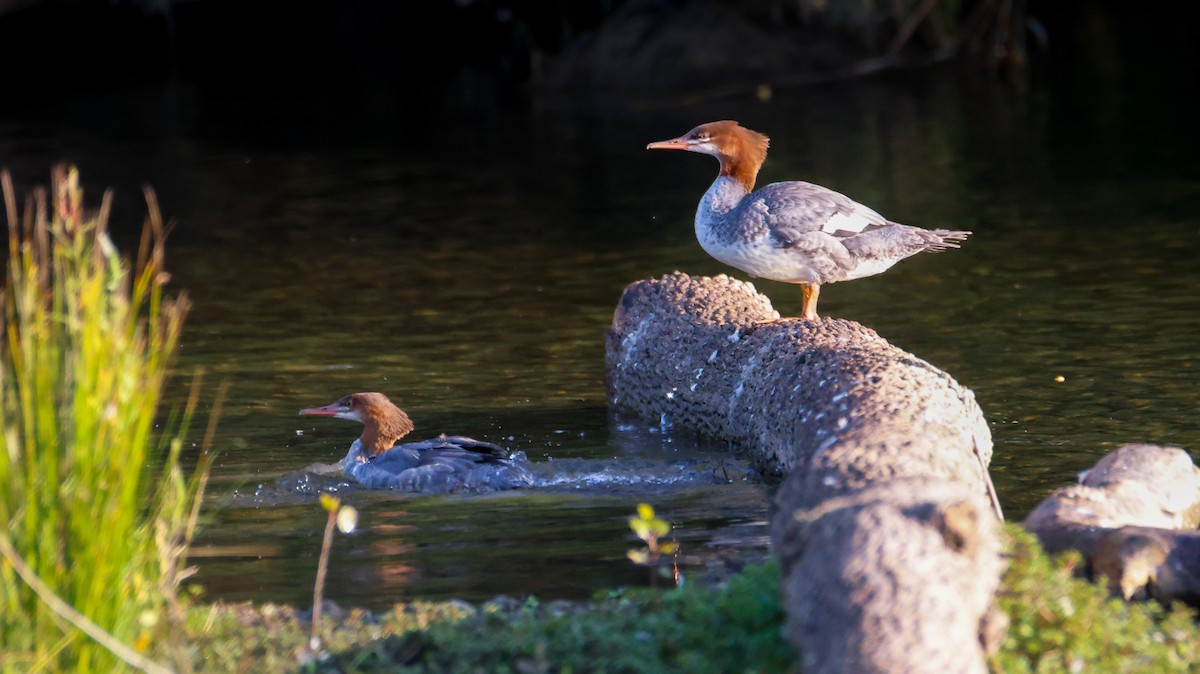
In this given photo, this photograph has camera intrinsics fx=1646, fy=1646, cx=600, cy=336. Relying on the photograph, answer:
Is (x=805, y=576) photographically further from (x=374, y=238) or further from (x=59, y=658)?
(x=374, y=238)

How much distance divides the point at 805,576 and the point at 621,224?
1109 centimetres

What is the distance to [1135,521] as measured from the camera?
661 cm

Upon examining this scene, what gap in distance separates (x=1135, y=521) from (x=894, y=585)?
7.14ft

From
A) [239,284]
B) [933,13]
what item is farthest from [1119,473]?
[933,13]

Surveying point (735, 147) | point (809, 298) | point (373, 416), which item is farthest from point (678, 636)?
point (735, 147)

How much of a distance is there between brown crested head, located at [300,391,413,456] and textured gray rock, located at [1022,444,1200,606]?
3598 millimetres

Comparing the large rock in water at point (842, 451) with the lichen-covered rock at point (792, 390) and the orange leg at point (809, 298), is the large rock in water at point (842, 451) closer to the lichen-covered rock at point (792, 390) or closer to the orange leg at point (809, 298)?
the lichen-covered rock at point (792, 390)

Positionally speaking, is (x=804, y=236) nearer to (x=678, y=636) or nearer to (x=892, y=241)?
(x=892, y=241)

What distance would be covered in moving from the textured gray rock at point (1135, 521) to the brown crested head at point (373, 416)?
360cm

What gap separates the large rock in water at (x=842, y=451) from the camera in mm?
4809

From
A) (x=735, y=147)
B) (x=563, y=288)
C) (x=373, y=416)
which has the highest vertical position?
(x=735, y=147)

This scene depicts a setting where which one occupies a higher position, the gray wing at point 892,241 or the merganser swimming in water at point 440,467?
the gray wing at point 892,241

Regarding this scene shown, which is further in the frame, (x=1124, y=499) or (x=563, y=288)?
(x=563, y=288)

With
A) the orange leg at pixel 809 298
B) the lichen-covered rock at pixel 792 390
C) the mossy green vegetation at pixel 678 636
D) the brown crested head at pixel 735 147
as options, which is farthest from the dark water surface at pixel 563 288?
the brown crested head at pixel 735 147
